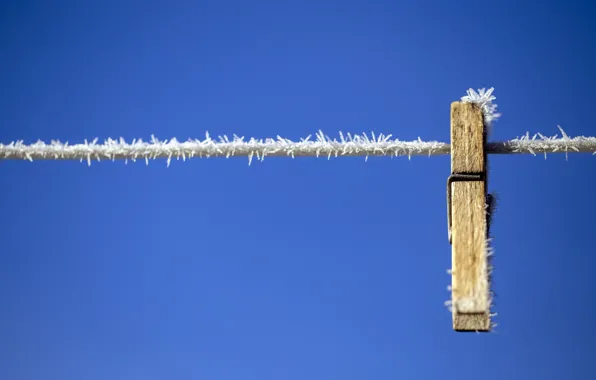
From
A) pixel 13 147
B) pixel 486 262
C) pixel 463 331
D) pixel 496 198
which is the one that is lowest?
pixel 463 331

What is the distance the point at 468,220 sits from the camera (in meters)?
0.98

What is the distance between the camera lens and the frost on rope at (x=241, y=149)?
1.10 m

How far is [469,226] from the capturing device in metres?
0.98

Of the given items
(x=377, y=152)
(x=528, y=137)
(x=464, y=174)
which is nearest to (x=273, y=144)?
(x=377, y=152)

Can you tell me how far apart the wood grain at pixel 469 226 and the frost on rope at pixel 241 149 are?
3.0 inches

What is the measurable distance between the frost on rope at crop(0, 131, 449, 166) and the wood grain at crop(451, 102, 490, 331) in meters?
0.08

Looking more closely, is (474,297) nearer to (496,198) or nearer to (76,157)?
(496,198)

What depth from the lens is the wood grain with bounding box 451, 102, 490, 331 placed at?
934 mm

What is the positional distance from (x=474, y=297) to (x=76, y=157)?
77cm

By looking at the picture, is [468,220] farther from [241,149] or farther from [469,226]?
[241,149]

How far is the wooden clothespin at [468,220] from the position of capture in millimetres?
935

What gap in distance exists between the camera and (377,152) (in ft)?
3.64

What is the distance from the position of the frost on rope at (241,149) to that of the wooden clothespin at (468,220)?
0.08 meters

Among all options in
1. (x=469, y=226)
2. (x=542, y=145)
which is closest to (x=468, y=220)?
(x=469, y=226)
